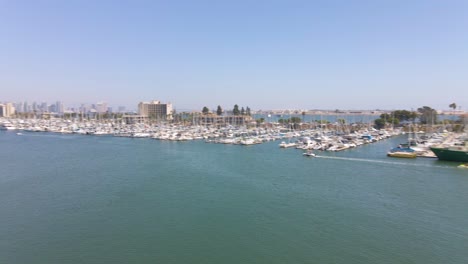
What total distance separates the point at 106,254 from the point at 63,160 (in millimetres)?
9356

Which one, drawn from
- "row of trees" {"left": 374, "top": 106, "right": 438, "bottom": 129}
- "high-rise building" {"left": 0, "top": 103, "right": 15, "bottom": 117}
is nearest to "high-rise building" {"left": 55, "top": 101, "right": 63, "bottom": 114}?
"high-rise building" {"left": 0, "top": 103, "right": 15, "bottom": 117}

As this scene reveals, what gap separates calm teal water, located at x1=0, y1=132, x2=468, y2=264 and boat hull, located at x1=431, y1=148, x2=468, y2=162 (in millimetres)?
882

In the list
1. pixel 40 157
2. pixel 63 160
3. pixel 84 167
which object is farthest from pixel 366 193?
pixel 40 157

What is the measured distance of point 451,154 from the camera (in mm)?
11531

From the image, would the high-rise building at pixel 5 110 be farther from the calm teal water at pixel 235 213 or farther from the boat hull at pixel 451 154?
the boat hull at pixel 451 154

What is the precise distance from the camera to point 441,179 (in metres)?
8.91

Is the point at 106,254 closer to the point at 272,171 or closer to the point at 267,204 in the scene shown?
the point at 267,204

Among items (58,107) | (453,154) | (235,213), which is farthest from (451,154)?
(58,107)

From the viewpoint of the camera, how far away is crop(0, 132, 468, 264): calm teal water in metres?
4.71

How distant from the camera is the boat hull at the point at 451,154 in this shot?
11281mm

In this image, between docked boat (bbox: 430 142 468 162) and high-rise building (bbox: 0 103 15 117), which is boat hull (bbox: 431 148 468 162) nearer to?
docked boat (bbox: 430 142 468 162)

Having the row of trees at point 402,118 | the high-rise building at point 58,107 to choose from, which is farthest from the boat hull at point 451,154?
the high-rise building at point 58,107

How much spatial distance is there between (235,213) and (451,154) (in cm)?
960

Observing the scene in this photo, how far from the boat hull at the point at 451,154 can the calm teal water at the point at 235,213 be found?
88cm
